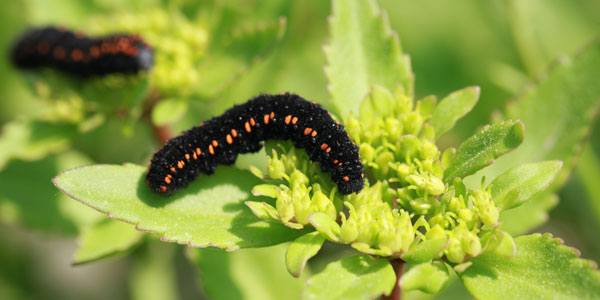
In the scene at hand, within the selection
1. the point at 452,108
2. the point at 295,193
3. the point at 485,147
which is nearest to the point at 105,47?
the point at 295,193

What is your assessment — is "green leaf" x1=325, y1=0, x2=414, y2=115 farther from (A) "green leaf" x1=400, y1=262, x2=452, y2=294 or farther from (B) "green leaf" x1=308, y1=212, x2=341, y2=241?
(A) "green leaf" x1=400, y1=262, x2=452, y2=294

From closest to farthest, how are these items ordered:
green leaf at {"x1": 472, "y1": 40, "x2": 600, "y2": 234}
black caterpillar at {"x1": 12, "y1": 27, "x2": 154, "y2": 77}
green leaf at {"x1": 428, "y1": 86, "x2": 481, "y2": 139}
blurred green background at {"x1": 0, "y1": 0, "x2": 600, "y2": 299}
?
green leaf at {"x1": 428, "y1": 86, "x2": 481, "y2": 139} < green leaf at {"x1": 472, "y1": 40, "x2": 600, "y2": 234} < black caterpillar at {"x1": 12, "y1": 27, "x2": 154, "y2": 77} < blurred green background at {"x1": 0, "y1": 0, "x2": 600, "y2": 299}

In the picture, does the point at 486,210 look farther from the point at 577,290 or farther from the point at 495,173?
the point at 495,173

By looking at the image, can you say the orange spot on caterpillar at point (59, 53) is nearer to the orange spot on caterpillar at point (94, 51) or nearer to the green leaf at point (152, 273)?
the orange spot on caterpillar at point (94, 51)

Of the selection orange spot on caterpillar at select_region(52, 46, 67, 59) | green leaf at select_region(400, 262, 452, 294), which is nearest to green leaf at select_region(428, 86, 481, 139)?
green leaf at select_region(400, 262, 452, 294)

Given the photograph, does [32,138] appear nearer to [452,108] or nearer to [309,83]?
[452,108]
